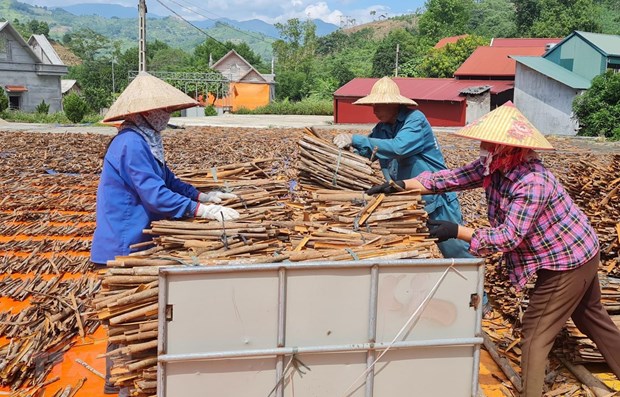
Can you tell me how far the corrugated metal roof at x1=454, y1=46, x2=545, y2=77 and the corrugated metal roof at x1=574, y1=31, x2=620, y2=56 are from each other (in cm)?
553

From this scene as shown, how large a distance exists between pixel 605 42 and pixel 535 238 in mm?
34432

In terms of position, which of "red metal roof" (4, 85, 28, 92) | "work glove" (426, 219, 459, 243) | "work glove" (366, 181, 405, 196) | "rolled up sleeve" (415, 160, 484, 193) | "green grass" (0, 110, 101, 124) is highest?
"red metal roof" (4, 85, 28, 92)

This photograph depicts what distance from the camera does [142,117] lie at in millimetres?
3426

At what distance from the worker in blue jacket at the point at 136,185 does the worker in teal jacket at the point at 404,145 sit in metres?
1.33

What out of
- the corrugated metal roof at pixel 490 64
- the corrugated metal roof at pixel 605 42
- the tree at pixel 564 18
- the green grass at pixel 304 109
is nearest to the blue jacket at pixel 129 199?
the corrugated metal roof at pixel 605 42

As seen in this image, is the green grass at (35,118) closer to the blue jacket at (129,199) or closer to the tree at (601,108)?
the tree at (601,108)

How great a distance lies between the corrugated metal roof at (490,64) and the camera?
1479 inches

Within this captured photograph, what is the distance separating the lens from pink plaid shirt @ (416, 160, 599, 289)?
2977 millimetres

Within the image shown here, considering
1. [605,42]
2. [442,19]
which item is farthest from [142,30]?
[442,19]

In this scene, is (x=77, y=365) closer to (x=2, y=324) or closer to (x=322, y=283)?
(x=2, y=324)

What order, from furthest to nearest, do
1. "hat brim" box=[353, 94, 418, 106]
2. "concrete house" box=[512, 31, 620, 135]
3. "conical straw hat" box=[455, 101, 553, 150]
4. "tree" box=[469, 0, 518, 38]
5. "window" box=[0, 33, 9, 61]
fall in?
1. "tree" box=[469, 0, 518, 38]
2. "window" box=[0, 33, 9, 61]
3. "concrete house" box=[512, 31, 620, 135]
4. "hat brim" box=[353, 94, 418, 106]
5. "conical straw hat" box=[455, 101, 553, 150]

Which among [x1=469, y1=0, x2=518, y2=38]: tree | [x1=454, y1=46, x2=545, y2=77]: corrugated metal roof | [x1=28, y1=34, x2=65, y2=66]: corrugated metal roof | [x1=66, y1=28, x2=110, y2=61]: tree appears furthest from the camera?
[x1=66, y1=28, x2=110, y2=61]: tree

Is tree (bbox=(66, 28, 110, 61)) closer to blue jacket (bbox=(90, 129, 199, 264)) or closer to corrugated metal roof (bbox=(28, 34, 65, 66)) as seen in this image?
corrugated metal roof (bbox=(28, 34, 65, 66))

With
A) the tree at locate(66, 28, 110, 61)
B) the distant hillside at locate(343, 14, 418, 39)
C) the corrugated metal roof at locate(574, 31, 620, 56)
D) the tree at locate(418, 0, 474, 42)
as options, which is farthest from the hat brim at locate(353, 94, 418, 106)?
the distant hillside at locate(343, 14, 418, 39)
